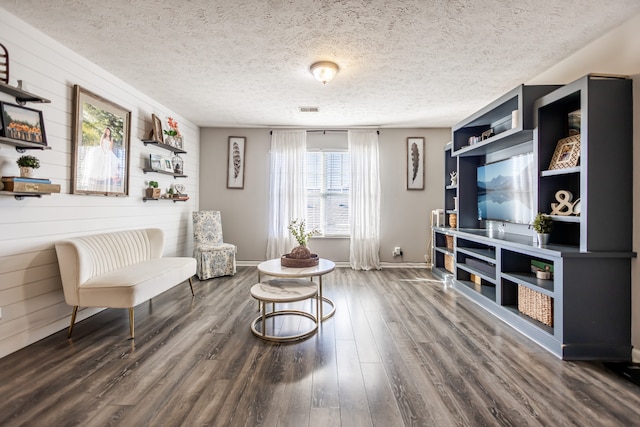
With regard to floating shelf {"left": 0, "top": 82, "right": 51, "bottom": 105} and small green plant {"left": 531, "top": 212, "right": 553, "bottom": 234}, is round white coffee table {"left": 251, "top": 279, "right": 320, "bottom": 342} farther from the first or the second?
floating shelf {"left": 0, "top": 82, "right": 51, "bottom": 105}

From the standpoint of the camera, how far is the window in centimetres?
527

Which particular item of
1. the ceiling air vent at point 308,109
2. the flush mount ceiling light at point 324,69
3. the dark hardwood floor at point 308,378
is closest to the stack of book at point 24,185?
the dark hardwood floor at point 308,378

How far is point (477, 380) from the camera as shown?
73.2 inches

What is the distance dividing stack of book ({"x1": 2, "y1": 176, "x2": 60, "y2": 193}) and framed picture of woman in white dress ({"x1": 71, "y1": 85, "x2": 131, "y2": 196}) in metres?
0.46

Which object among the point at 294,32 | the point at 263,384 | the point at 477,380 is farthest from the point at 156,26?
the point at 477,380

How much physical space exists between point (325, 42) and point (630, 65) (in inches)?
92.7

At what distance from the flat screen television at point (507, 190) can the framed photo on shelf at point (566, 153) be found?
41 centimetres

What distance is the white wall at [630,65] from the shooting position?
2.09 meters

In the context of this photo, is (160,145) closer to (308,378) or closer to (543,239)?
(308,378)

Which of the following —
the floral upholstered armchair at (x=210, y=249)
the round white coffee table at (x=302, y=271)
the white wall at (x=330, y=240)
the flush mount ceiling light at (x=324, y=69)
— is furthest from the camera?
the white wall at (x=330, y=240)

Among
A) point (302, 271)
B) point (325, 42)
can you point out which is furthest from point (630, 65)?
point (302, 271)

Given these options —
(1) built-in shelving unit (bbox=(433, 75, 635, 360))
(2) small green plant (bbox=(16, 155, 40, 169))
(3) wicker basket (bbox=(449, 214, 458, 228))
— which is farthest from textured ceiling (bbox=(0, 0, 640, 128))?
(3) wicker basket (bbox=(449, 214, 458, 228))

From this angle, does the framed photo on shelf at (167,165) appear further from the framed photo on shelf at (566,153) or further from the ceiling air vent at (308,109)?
the framed photo on shelf at (566,153)

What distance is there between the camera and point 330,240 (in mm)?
5281
